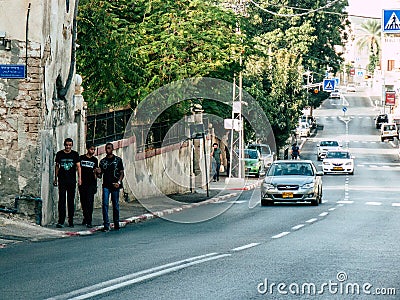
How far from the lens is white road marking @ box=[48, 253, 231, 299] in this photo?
448 inches

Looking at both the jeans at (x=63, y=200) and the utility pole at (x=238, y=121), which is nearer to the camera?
the jeans at (x=63, y=200)

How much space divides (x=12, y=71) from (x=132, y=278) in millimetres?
10545

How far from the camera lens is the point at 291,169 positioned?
34.2 meters

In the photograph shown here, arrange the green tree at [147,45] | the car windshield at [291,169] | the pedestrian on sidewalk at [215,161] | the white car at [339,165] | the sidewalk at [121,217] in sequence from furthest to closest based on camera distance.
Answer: the white car at [339,165], the pedestrian on sidewalk at [215,161], the car windshield at [291,169], the green tree at [147,45], the sidewalk at [121,217]

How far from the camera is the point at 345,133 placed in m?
116

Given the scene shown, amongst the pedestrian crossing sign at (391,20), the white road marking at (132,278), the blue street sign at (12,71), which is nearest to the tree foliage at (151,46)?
the pedestrian crossing sign at (391,20)

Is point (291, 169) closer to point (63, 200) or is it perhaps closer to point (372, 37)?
point (63, 200)

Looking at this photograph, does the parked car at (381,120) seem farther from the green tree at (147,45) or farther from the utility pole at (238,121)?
the green tree at (147,45)

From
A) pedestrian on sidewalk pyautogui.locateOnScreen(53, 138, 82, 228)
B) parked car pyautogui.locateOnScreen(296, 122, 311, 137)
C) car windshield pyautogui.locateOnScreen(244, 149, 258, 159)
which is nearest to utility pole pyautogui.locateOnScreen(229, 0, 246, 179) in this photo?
car windshield pyautogui.locateOnScreen(244, 149, 258, 159)

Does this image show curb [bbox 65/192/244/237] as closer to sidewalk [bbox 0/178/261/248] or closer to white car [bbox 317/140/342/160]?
sidewalk [bbox 0/178/261/248]

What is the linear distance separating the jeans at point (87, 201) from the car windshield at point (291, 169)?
1152 centimetres

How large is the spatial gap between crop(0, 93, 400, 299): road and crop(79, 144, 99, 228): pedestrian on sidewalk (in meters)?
1.11

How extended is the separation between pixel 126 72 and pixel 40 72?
12.5m

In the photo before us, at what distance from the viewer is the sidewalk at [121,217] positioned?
803 inches
